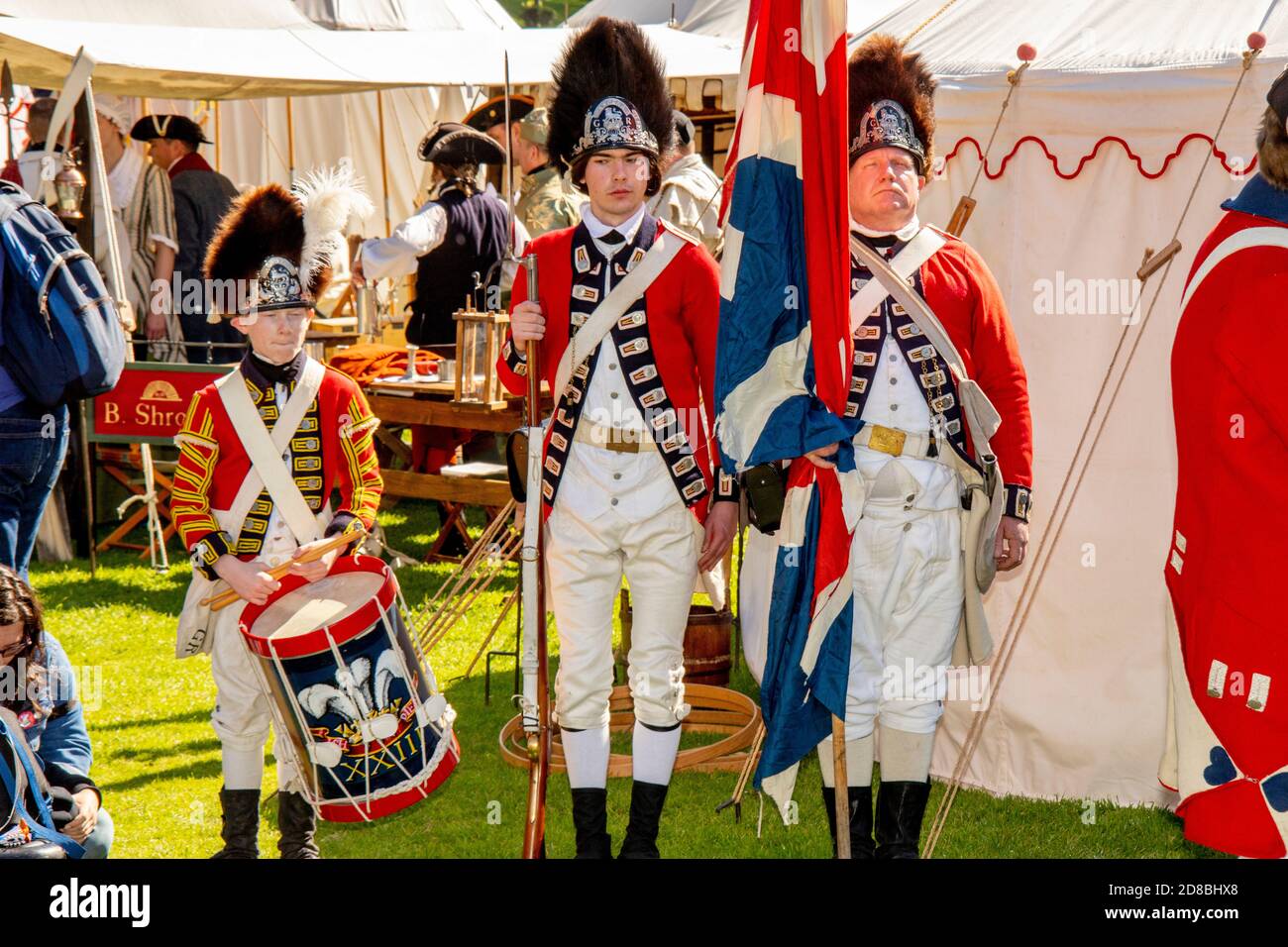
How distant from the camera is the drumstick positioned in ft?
13.6

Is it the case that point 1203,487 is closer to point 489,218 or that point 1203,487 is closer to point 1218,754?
point 1218,754

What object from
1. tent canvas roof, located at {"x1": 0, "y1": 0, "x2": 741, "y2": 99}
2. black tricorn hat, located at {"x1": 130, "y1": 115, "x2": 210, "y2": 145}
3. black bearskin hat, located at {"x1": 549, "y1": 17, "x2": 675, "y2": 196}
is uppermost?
tent canvas roof, located at {"x1": 0, "y1": 0, "x2": 741, "y2": 99}

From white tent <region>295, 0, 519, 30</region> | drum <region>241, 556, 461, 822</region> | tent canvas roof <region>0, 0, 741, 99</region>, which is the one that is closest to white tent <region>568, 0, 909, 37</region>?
white tent <region>295, 0, 519, 30</region>

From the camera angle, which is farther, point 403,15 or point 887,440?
point 403,15

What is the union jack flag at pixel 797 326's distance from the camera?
150 inches

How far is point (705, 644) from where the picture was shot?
20.2ft

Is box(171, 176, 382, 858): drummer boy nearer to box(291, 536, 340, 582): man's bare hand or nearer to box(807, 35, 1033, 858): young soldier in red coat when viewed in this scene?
box(291, 536, 340, 582): man's bare hand

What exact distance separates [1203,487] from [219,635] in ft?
8.44

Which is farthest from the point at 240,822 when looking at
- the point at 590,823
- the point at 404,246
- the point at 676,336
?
the point at 404,246

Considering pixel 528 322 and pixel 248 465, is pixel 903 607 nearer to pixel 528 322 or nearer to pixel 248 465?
pixel 528 322

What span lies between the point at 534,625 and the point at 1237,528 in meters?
1.79

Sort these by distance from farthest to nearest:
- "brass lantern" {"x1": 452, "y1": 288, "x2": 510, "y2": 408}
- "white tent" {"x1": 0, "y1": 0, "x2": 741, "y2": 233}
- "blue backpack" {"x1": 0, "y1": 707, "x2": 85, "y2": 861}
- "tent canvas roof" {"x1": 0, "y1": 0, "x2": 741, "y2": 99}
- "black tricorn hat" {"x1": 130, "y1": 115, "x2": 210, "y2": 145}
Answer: "black tricorn hat" {"x1": 130, "y1": 115, "x2": 210, "y2": 145}, "white tent" {"x1": 0, "y1": 0, "x2": 741, "y2": 233}, "tent canvas roof" {"x1": 0, "y1": 0, "x2": 741, "y2": 99}, "brass lantern" {"x1": 452, "y1": 288, "x2": 510, "y2": 408}, "blue backpack" {"x1": 0, "y1": 707, "x2": 85, "y2": 861}

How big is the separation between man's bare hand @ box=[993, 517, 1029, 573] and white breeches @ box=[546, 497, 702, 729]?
0.81 metres
